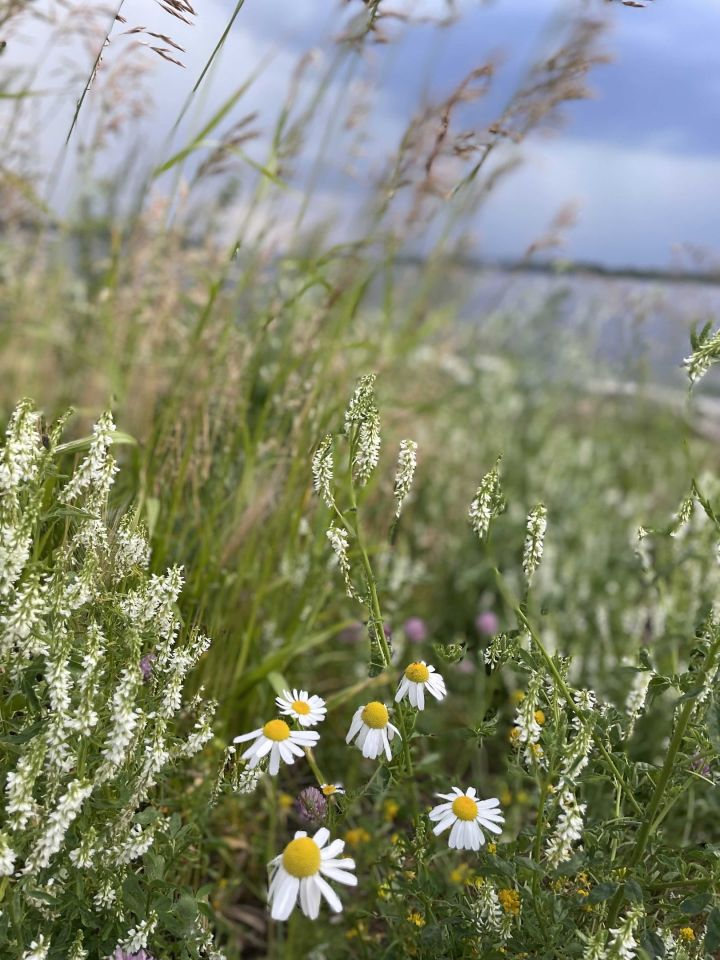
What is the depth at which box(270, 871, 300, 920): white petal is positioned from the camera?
111cm

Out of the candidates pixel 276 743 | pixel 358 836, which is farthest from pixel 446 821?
pixel 358 836

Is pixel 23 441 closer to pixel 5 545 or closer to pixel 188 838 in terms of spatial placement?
pixel 5 545

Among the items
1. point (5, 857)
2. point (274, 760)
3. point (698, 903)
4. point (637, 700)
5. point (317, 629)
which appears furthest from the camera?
point (317, 629)

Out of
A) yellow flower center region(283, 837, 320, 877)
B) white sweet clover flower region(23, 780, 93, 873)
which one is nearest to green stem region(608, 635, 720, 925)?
yellow flower center region(283, 837, 320, 877)

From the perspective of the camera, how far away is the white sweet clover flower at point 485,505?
4.49 feet

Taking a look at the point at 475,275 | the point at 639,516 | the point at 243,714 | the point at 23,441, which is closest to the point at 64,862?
the point at 23,441

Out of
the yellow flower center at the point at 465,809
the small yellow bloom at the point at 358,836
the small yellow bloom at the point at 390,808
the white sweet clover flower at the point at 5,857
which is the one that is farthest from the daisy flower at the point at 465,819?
the small yellow bloom at the point at 358,836

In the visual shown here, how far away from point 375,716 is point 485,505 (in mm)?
332

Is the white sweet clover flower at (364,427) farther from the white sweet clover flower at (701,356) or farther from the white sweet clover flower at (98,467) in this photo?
the white sweet clover flower at (701,356)

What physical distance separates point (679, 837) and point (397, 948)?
1047 mm

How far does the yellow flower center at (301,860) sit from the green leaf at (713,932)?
487 mm

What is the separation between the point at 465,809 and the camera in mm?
1364

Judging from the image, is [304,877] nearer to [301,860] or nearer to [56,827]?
[301,860]

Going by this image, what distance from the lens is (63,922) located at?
1311 millimetres
